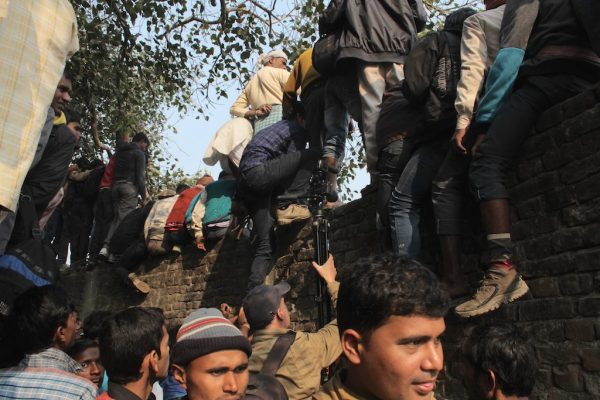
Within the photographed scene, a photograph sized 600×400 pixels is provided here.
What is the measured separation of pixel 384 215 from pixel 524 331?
59.3 inches

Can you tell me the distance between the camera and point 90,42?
11.2 meters

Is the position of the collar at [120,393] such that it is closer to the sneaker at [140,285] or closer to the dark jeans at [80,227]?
the sneaker at [140,285]

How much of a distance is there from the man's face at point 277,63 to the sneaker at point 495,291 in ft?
15.1

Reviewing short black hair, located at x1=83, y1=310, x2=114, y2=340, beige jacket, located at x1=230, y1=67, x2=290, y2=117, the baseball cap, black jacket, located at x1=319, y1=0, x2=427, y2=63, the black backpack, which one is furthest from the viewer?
beige jacket, located at x1=230, y1=67, x2=290, y2=117

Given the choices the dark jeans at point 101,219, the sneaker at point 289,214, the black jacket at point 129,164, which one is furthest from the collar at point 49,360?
the dark jeans at point 101,219

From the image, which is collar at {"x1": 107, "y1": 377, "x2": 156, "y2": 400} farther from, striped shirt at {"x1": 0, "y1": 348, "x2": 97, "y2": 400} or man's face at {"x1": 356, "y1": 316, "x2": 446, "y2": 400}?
man's face at {"x1": 356, "y1": 316, "x2": 446, "y2": 400}

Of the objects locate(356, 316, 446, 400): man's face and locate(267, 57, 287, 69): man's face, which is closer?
locate(356, 316, 446, 400): man's face

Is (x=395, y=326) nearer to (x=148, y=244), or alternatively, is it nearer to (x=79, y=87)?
(x=148, y=244)

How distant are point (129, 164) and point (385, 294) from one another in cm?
964

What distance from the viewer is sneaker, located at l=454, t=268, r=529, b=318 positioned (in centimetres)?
430

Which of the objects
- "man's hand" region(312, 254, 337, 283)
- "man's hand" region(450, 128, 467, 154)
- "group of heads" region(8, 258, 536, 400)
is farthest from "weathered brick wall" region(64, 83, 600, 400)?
"man's hand" region(312, 254, 337, 283)

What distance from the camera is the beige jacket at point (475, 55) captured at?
180 inches

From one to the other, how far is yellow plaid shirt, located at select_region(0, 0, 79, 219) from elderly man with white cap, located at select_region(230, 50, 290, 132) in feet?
19.0

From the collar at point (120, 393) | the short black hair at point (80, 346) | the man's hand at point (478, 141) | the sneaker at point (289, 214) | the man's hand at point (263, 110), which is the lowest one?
Result: the collar at point (120, 393)
